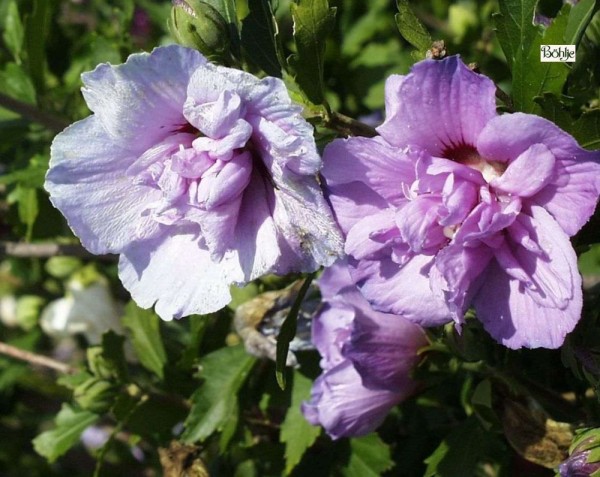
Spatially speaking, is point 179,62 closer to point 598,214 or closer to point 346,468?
point 598,214

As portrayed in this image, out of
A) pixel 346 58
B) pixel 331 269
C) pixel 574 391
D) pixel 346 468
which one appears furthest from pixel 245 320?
pixel 346 58

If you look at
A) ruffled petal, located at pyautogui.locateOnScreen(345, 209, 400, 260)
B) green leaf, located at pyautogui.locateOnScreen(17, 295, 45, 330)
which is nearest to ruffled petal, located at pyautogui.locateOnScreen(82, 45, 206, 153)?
ruffled petal, located at pyautogui.locateOnScreen(345, 209, 400, 260)

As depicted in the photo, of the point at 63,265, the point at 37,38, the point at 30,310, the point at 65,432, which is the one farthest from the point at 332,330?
the point at 30,310

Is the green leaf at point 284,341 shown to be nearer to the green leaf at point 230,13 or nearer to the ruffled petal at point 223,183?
the ruffled petal at point 223,183

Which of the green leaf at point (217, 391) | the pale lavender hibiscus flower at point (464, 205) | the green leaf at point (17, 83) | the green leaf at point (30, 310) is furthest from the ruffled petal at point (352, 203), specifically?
the green leaf at point (30, 310)

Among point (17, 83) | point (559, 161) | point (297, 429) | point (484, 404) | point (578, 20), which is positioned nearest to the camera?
point (559, 161)

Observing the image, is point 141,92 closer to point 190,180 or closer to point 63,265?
point 190,180
